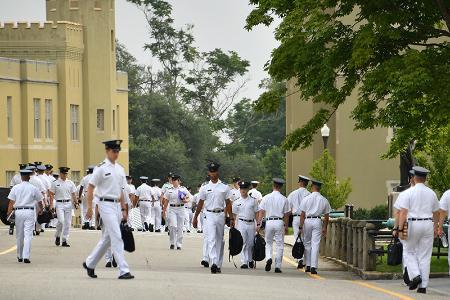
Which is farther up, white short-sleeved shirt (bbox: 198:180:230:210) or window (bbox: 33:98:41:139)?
window (bbox: 33:98:41:139)

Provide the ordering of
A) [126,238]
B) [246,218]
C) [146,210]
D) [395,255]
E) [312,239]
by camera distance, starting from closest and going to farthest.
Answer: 1. [126,238]
2. [395,255]
3. [312,239]
4. [246,218]
5. [146,210]

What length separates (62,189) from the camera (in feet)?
124

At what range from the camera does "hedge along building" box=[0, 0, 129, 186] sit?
7138 centimetres

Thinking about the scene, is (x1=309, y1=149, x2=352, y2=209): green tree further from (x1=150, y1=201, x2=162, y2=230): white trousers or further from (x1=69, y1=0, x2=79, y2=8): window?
(x1=69, y1=0, x2=79, y2=8): window

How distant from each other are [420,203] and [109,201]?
477 centimetres

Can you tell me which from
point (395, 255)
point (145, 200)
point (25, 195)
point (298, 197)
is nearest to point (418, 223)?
point (395, 255)

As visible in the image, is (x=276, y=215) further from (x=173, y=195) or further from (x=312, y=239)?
(x=173, y=195)

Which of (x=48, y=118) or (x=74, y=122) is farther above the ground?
(x=48, y=118)

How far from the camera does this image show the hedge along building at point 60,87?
7138 cm

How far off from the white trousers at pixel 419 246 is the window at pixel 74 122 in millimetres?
54502

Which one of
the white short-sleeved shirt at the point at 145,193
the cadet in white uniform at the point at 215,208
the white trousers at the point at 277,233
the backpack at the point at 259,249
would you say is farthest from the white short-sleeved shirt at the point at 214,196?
the white short-sleeved shirt at the point at 145,193

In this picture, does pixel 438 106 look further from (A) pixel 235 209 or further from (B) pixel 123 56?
(B) pixel 123 56

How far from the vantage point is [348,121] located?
58.8 metres

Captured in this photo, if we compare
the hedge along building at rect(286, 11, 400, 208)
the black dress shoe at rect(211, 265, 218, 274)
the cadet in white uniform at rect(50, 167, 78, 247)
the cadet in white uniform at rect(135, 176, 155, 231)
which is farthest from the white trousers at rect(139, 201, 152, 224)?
the black dress shoe at rect(211, 265, 218, 274)
